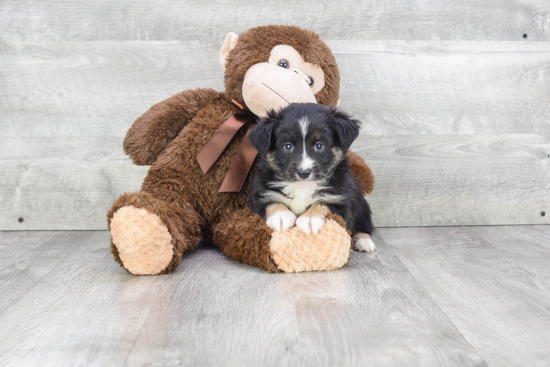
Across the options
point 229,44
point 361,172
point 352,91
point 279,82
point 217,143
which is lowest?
point 361,172

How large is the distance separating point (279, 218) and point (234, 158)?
42 cm

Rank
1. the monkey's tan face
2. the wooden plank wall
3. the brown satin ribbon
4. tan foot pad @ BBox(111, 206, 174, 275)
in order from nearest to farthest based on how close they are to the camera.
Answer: tan foot pad @ BBox(111, 206, 174, 275)
the monkey's tan face
the brown satin ribbon
the wooden plank wall

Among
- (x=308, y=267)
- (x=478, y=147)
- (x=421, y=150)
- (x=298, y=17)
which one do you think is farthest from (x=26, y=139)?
(x=478, y=147)

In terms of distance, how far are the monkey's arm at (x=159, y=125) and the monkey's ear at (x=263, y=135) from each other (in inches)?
21.0

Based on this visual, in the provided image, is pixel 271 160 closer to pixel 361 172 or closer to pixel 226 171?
pixel 226 171

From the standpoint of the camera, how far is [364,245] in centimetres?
233

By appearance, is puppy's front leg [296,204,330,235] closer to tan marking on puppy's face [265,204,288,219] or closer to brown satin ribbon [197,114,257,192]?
tan marking on puppy's face [265,204,288,219]

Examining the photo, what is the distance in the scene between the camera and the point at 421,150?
2898mm

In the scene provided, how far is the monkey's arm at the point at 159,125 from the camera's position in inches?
90.3

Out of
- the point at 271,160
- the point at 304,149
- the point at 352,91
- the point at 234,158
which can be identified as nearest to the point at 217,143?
the point at 234,158

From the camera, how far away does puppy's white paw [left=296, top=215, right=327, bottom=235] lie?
194 cm

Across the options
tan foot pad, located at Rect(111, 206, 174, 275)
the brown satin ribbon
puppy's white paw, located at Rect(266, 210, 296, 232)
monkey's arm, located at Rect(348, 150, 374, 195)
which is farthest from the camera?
monkey's arm, located at Rect(348, 150, 374, 195)

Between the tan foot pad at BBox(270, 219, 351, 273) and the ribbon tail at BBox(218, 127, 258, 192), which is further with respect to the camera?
the ribbon tail at BBox(218, 127, 258, 192)

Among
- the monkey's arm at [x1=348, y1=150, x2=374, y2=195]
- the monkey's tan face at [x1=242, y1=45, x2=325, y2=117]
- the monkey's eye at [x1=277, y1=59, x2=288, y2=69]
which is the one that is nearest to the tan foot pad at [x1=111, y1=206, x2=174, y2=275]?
the monkey's tan face at [x1=242, y1=45, x2=325, y2=117]
